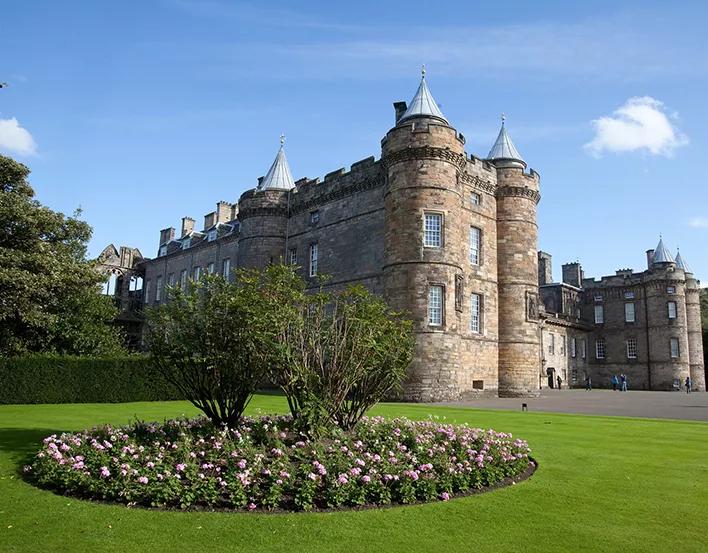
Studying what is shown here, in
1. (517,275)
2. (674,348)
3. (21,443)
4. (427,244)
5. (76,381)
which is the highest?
(427,244)

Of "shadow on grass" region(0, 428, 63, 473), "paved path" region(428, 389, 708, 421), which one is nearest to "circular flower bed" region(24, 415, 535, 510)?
"shadow on grass" region(0, 428, 63, 473)

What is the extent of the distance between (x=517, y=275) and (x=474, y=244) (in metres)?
3.59

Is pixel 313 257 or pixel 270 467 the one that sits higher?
pixel 313 257

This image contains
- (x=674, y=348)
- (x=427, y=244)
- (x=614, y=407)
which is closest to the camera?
(x=614, y=407)

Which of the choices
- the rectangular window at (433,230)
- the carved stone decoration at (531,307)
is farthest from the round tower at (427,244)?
the carved stone decoration at (531,307)

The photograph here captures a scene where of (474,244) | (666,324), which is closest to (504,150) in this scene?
(474,244)

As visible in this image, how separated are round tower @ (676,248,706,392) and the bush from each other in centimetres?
5344

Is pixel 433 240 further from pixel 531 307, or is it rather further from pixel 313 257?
pixel 313 257

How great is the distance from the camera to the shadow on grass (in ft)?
33.4

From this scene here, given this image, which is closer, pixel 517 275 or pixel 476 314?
pixel 476 314

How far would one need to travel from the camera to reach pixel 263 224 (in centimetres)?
4016

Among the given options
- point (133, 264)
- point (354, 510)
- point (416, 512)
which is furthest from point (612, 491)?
point (133, 264)

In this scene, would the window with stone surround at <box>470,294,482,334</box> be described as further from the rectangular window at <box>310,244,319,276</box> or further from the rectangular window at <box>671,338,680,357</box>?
the rectangular window at <box>671,338,680,357</box>

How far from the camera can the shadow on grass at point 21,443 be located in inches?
401
